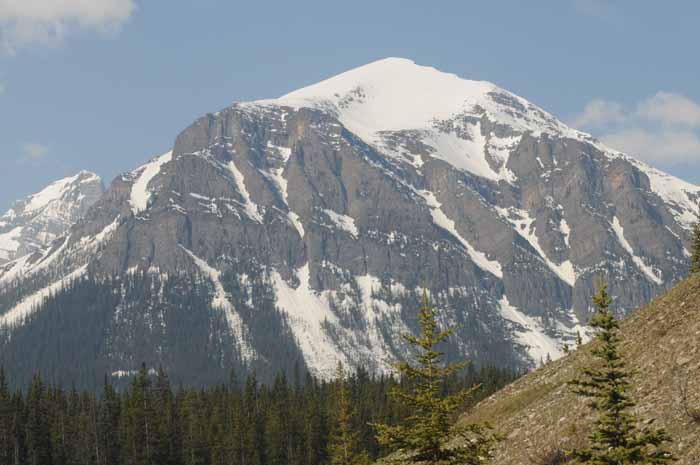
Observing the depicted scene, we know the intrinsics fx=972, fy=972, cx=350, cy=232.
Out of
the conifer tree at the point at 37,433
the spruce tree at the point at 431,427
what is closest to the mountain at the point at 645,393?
the spruce tree at the point at 431,427

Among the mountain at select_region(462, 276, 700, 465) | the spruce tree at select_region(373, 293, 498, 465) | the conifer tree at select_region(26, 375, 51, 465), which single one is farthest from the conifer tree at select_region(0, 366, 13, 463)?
the spruce tree at select_region(373, 293, 498, 465)

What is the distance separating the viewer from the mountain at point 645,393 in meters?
47.5

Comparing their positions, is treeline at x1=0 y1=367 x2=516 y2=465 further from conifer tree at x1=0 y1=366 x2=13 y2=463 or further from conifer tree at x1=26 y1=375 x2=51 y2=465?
conifer tree at x1=0 y1=366 x2=13 y2=463

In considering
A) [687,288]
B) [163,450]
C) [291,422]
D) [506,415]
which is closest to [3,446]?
[163,450]

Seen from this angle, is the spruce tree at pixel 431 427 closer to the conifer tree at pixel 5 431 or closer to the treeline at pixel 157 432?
the treeline at pixel 157 432

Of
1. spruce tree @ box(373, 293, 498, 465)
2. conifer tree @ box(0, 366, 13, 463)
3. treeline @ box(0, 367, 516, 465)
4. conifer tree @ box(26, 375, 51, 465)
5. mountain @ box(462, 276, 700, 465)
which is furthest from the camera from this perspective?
treeline @ box(0, 367, 516, 465)

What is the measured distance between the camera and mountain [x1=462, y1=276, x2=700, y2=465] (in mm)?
47531

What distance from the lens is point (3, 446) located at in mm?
138750

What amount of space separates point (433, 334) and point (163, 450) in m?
119

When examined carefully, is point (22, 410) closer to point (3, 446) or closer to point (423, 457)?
point (3, 446)

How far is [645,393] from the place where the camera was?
51875 millimetres

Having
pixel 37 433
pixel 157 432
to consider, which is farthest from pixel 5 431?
pixel 157 432

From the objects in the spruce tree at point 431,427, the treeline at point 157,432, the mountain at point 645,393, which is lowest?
the spruce tree at point 431,427

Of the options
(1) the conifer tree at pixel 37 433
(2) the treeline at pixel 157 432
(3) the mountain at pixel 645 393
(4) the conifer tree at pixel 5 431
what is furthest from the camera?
(2) the treeline at pixel 157 432
